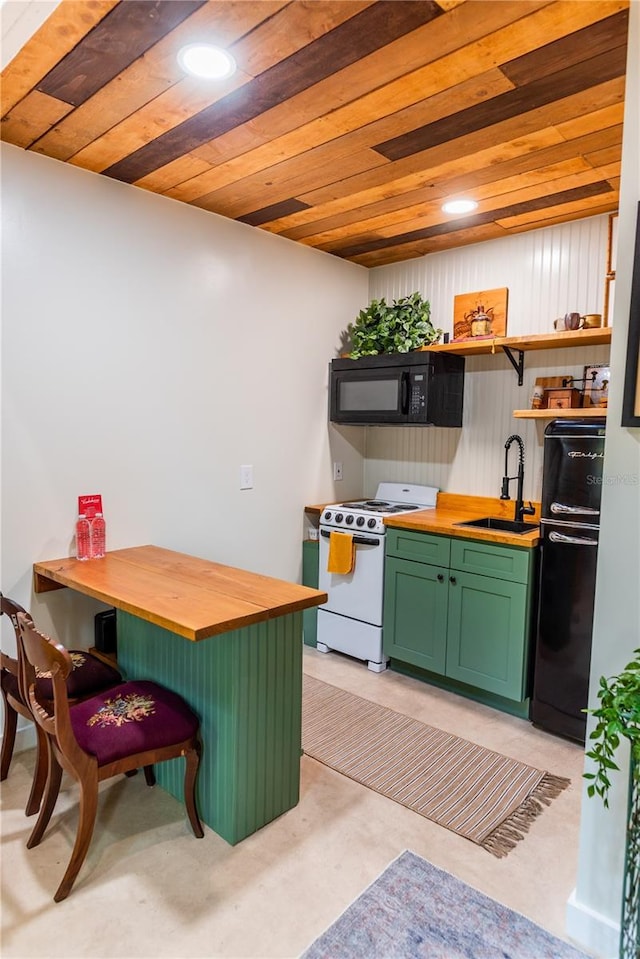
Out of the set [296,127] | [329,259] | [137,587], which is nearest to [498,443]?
[329,259]

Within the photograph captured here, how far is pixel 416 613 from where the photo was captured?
323 centimetres

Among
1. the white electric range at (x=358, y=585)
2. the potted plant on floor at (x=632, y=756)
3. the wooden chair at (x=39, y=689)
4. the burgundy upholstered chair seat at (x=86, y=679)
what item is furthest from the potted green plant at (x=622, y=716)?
the white electric range at (x=358, y=585)

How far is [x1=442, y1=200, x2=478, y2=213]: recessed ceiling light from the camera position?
2824mm

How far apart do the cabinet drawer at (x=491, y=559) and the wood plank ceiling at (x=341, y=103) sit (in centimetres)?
169

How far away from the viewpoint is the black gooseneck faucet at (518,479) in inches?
127

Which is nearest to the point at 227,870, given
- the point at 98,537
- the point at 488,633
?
the point at 98,537

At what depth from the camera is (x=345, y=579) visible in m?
3.52

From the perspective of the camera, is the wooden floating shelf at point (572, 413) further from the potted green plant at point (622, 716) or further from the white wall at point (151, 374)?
the potted green plant at point (622, 716)

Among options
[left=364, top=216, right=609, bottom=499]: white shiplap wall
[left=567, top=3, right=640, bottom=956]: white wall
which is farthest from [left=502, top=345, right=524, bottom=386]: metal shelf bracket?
[left=567, top=3, right=640, bottom=956]: white wall

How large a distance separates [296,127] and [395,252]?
167cm

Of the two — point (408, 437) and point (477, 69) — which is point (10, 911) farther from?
point (408, 437)

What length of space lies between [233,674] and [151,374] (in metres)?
1.60

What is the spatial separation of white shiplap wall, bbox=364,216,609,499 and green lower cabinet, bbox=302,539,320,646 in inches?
30.6

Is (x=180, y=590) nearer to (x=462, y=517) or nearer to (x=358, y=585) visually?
(x=358, y=585)
